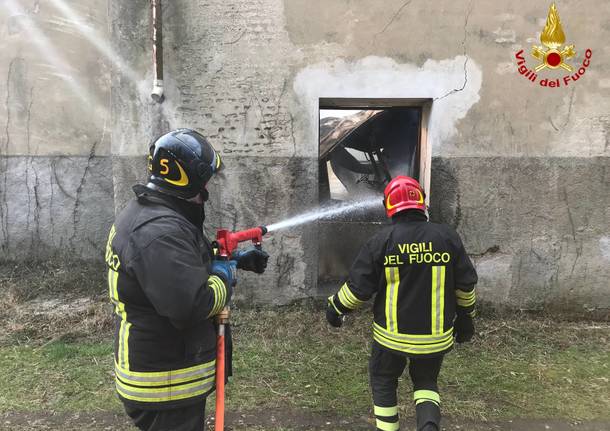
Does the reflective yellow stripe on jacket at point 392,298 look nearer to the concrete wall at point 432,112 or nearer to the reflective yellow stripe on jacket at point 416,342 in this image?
the reflective yellow stripe on jacket at point 416,342

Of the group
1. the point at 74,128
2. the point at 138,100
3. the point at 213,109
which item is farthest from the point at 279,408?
the point at 74,128

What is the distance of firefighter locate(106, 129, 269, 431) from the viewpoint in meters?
1.82

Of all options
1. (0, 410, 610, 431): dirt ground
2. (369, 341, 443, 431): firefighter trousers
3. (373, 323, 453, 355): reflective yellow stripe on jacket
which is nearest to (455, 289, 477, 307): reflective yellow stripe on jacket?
(373, 323, 453, 355): reflective yellow stripe on jacket

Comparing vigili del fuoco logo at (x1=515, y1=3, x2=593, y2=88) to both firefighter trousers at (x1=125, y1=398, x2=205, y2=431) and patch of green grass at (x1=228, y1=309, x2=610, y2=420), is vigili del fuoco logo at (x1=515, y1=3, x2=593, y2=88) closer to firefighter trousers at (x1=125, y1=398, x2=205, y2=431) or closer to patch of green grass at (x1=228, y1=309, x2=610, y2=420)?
patch of green grass at (x1=228, y1=309, x2=610, y2=420)

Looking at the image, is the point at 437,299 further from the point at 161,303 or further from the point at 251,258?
the point at 161,303

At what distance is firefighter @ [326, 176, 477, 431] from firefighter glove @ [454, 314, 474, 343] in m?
0.17

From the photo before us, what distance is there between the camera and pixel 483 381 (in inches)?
148

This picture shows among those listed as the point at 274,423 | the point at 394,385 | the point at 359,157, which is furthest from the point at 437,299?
the point at 359,157

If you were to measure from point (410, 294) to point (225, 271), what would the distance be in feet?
3.71

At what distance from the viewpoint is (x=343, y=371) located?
3.91 metres

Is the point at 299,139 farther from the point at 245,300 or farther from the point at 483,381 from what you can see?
the point at 483,381

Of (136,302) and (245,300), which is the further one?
(245,300)

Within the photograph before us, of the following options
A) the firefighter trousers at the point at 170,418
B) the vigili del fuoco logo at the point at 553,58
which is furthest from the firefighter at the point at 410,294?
the vigili del fuoco logo at the point at 553,58

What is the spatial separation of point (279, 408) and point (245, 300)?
170cm
